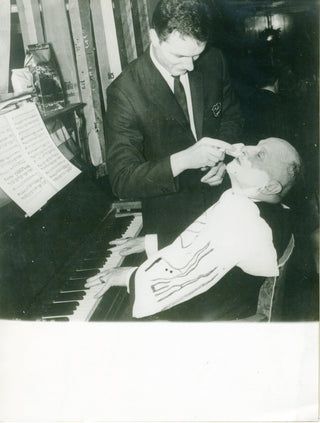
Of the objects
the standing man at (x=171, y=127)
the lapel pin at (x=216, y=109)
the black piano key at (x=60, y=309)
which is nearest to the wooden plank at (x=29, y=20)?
the standing man at (x=171, y=127)

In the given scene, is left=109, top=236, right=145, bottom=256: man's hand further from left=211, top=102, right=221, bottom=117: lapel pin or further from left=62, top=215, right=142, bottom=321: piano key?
left=211, top=102, right=221, bottom=117: lapel pin

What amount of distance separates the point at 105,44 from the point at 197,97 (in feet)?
1.48

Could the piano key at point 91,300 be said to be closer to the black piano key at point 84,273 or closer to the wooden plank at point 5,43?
the black piano key at point 84,273

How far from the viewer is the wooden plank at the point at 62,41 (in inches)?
56.4

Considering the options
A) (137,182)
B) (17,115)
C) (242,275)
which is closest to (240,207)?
(242,275)

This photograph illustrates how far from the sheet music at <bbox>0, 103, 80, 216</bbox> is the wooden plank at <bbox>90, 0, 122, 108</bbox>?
400 millimetres

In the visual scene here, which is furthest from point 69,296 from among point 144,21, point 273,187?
point 144,21

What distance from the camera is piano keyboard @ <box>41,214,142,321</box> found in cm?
116

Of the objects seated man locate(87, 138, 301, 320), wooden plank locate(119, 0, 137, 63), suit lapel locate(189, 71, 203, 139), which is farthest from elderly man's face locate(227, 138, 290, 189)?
wooden plank locate(119, 0, 137, 63)

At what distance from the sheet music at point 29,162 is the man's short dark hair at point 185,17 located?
0.45 metres

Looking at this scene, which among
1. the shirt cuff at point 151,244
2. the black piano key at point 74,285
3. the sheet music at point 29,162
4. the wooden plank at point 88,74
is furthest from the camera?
the wooden plank at point 88,74

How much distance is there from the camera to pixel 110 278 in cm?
128

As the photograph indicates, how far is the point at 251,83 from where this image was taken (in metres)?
1.34

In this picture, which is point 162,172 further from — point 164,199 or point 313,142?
point 313,142
